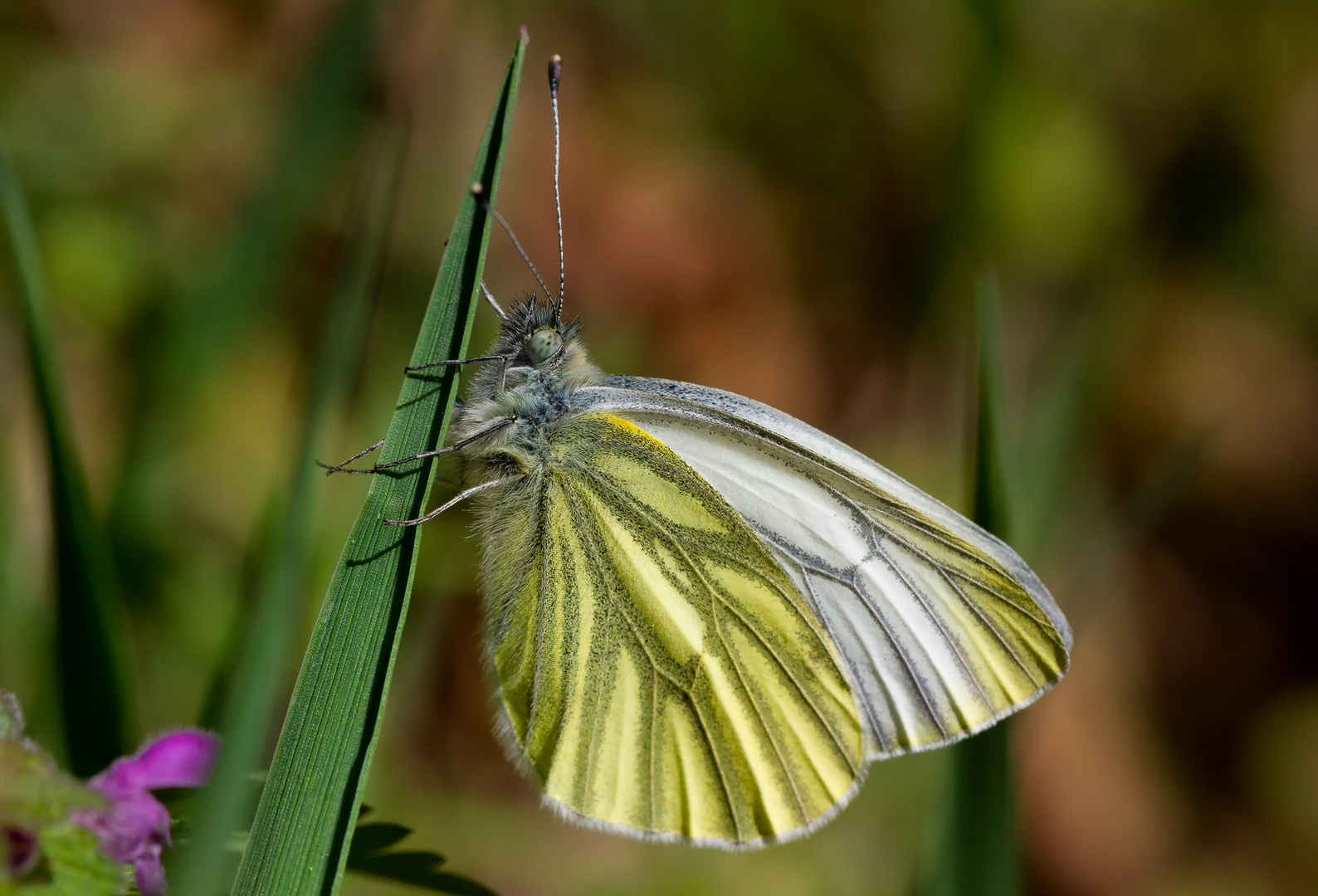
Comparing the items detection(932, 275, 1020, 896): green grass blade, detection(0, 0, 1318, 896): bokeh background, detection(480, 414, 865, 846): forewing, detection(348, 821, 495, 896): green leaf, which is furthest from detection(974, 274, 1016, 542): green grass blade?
detection(0, 0, 1318, 896): bokeh background

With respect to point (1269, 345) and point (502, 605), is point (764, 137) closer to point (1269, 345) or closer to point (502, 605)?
point (1269, 345)

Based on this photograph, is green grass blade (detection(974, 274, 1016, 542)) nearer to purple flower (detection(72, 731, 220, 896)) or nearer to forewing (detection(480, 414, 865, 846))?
forewing (detection(480, 414, 865, 846))

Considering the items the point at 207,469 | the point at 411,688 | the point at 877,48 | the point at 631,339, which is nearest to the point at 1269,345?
the point at 877,48

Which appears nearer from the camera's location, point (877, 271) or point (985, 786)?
point (985, 786)

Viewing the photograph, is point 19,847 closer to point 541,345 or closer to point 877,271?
point 541,345

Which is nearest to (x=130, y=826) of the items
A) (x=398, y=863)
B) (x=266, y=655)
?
(x=266, y=655)

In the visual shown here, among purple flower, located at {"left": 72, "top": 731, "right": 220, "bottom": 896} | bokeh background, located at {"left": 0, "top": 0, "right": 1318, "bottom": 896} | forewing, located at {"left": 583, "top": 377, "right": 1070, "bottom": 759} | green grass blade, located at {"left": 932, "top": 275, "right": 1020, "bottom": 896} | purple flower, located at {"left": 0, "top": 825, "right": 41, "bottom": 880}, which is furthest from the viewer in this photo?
bokeh background, located at {"left": 0, "top": 0, "right": 1318, "bottom": 896}
